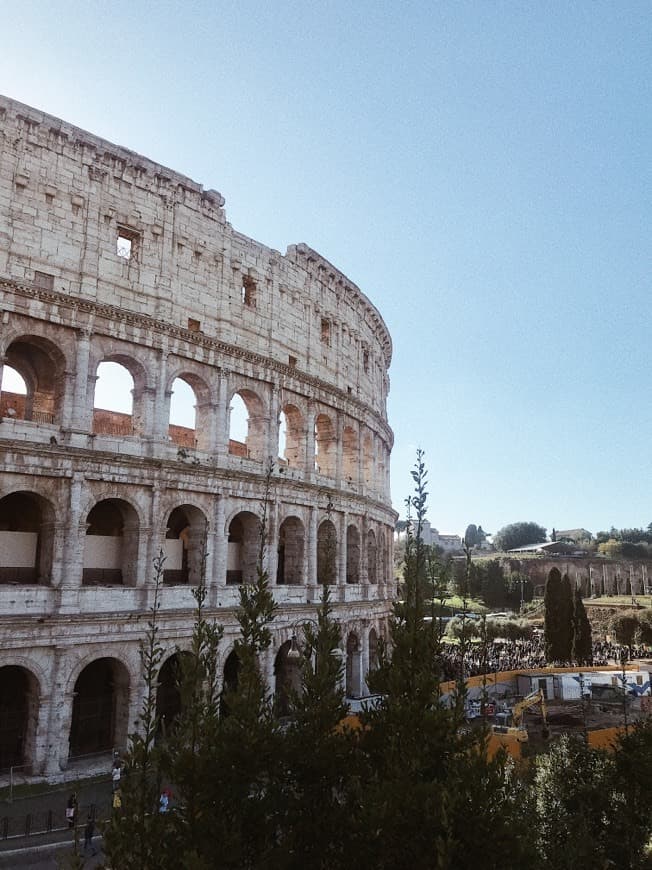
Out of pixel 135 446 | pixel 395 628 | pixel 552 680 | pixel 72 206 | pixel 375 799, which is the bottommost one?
pixel 552 680

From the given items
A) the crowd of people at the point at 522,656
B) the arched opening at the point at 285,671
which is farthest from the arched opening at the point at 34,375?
the crowd of people at the point at 522,656

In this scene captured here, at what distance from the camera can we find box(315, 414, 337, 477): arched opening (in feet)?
91.3

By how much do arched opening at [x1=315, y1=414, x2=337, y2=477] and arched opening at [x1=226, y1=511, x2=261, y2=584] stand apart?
4.88 meters

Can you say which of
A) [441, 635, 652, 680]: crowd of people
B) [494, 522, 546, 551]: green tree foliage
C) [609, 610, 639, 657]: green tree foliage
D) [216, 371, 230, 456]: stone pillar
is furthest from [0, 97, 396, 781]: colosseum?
[494, 522, 546, 551]: green tree foliage

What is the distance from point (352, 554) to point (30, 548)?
45.9 feet

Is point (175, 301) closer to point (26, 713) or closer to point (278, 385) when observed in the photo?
point (278, 385)

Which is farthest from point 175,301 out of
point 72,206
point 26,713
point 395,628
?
point 395,628

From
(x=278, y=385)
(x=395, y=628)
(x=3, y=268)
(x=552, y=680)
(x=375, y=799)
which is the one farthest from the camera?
(x=552, y=680)

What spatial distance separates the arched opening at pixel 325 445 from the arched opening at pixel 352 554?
2830 mm

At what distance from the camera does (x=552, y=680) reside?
31.7m

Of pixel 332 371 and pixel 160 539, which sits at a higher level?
pixel 332 371

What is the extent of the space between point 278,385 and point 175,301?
4.94 meters

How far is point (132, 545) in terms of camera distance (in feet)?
65.2

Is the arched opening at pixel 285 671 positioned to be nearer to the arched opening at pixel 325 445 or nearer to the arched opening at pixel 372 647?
the arched opening at pixel 372 647
